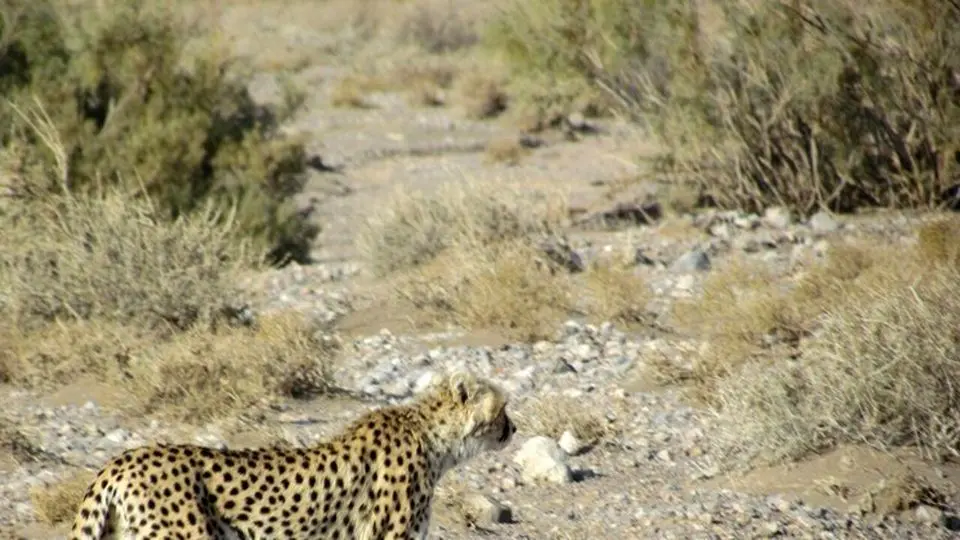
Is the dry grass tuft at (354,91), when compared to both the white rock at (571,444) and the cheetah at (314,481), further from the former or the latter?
the cheetah at (314,481)

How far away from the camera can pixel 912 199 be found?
1784cm

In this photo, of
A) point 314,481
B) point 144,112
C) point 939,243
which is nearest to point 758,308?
point 939,243

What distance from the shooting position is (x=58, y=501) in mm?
9461

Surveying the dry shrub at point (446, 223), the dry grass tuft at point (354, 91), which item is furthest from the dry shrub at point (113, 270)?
the dry grass tuft at point (354, 91)

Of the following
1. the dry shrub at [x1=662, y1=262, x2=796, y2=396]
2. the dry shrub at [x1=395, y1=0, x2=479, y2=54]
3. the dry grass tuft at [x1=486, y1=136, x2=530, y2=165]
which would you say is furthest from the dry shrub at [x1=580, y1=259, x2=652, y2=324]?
the dry shrub at [x1=395, y1=0, x2=479, y2=54]

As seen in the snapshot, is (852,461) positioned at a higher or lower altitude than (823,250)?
higher

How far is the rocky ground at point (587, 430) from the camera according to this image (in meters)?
9.56

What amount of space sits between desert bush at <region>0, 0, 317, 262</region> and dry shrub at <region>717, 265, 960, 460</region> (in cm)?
730

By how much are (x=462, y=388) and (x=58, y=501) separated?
2.23m

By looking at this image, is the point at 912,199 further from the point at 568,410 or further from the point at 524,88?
the point at 568,410

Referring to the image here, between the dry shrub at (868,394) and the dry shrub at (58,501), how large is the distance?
3277 millimetres

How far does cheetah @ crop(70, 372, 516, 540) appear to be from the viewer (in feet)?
24.1

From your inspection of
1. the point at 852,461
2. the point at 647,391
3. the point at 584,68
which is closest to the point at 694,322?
the point at 647,391

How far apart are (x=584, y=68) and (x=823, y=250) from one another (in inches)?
192
